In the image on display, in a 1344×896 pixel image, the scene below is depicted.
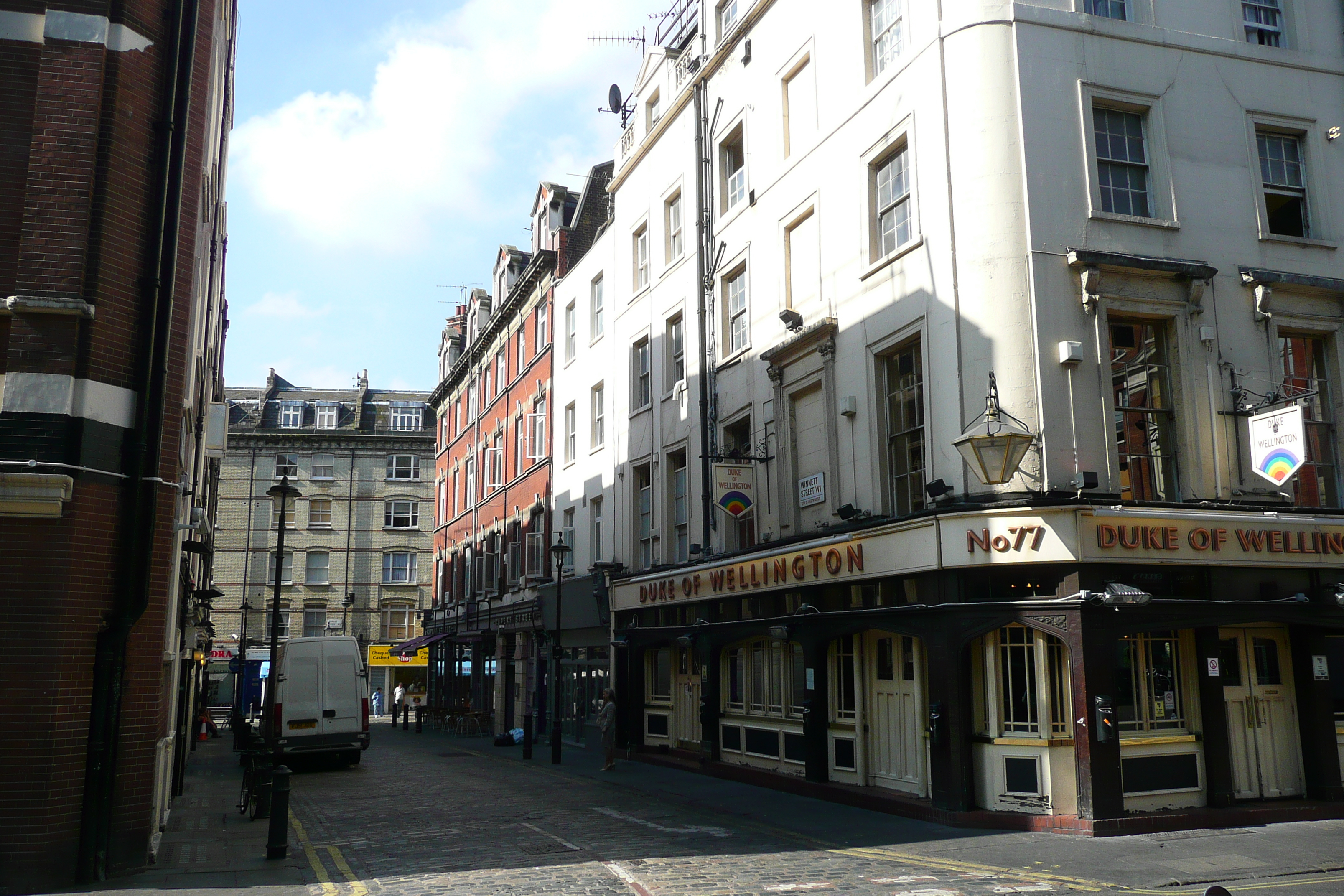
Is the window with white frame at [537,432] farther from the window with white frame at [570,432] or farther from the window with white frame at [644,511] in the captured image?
the window with white frame at [644,511]

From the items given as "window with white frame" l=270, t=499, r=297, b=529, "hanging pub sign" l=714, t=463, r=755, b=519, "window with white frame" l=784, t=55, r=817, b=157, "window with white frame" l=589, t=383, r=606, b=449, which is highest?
"window with white frame" l=784, t=55, r=817, b=157

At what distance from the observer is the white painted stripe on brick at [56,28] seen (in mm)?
10984

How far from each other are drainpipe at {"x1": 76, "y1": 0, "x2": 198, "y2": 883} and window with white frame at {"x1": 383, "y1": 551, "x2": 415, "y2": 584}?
4883 cm

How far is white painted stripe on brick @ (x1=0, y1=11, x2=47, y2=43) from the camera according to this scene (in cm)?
1097

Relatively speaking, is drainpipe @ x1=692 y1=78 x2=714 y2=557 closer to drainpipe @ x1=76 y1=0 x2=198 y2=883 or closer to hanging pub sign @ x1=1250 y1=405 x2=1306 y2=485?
hanging pub sign @ x1=1250 y1=405 x2=1306 y2=485

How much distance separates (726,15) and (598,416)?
10.9 m

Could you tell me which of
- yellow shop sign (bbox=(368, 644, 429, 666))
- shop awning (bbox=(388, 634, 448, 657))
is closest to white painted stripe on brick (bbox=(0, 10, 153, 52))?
shop awning (bbox=(388, 634, 448, 657))

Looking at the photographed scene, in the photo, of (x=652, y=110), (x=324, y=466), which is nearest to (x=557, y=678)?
(x=652, y=110)

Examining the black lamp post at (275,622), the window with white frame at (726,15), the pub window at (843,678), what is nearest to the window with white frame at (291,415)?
the black lamp post at (275,622)

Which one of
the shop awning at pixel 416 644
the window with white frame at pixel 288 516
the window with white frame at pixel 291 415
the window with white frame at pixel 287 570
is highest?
the window with white frame at pixel 291 415

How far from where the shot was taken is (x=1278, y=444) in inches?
524

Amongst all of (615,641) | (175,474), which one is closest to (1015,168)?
(175,474)

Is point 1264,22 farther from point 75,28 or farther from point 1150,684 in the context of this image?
point 75,28

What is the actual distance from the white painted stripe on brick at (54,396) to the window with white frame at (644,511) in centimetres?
1507
